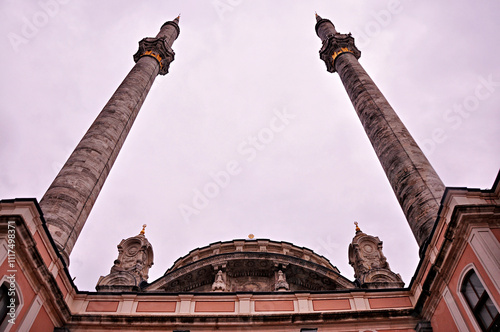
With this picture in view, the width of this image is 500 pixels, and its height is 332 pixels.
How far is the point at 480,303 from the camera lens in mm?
10562

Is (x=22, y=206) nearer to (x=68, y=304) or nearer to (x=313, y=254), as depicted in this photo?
(x=68, y=304)

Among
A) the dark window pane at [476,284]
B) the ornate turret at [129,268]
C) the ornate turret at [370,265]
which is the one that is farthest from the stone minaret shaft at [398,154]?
the ornate turret at [129,268]

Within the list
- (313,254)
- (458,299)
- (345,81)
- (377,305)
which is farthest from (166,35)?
(458,299)

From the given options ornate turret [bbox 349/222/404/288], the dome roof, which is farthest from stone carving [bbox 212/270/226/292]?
ornate turret [bbox 349/222/404/288]

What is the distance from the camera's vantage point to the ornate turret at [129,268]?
61.8 ft

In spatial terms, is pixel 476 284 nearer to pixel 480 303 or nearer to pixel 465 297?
pixel 480 303

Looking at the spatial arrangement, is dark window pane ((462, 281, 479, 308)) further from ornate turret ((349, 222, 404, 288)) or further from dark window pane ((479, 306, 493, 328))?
ornate turret ((349, 222, 404, 288))

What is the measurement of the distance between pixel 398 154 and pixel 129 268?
45.0 feet

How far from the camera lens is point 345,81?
27703mm

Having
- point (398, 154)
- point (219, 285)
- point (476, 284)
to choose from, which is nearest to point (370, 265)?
point (398, 154)

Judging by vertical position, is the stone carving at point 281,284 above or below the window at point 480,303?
above

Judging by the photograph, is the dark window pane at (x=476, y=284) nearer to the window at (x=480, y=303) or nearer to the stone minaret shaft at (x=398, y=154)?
the window at (x=480, y=303)

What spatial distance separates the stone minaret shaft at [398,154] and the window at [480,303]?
425 cm

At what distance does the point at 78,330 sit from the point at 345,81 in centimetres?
2115
